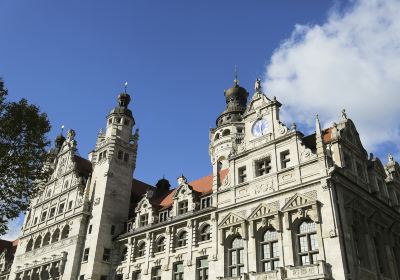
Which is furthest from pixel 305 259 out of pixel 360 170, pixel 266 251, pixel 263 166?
pixel 360 170

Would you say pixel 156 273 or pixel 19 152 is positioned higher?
pixel 19 152

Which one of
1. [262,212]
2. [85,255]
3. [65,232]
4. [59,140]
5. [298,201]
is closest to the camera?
[298,201]

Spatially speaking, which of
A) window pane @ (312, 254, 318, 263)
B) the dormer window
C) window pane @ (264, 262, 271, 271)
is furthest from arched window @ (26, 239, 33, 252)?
window pane @ (312, 254, 318, 263)

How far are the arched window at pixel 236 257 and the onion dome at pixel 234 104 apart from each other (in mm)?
31840

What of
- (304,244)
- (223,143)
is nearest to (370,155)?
(304,244)

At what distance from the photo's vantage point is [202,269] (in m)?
36.9

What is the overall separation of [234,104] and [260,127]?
29.8 m

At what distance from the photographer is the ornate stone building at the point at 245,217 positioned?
30.2m

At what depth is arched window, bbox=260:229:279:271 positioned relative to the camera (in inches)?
1234

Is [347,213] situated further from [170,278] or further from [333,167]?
[170,278]

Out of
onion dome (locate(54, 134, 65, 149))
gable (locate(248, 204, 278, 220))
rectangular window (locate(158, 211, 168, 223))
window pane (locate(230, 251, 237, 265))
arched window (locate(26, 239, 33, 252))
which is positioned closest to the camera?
gable (locate(248, 204, 278, 220))

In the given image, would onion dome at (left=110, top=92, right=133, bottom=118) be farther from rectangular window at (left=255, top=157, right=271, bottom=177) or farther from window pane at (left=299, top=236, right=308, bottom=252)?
window pane at (left=299, top=236, right=308, bottom=252)

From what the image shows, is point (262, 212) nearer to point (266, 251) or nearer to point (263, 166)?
point (266, 251)

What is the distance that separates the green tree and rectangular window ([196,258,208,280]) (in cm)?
1614
